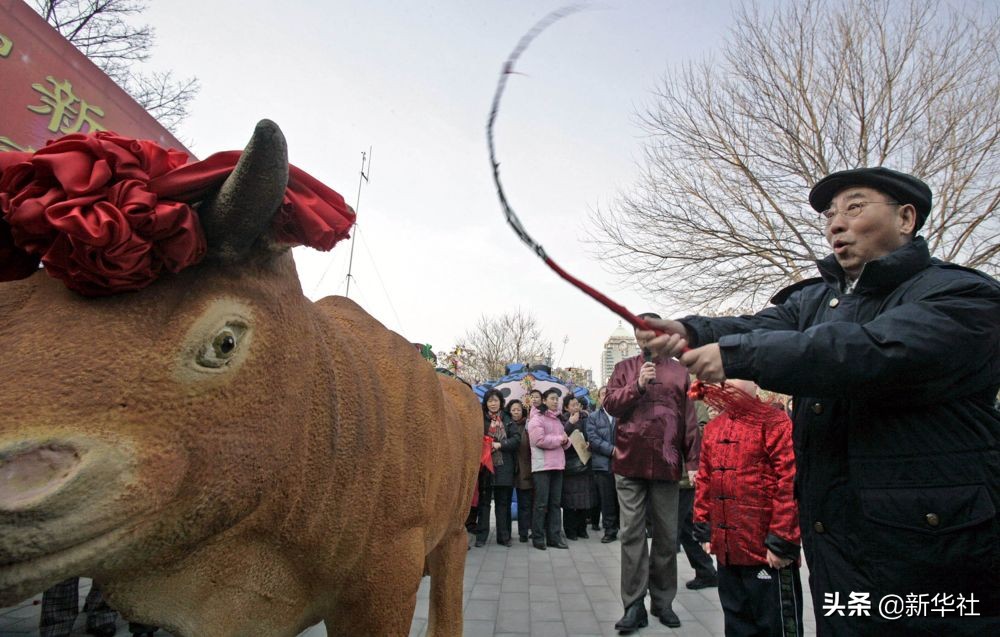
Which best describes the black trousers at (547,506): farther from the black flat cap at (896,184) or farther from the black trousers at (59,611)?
the black flat cap at (896,184)

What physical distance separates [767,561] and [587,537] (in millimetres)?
5257

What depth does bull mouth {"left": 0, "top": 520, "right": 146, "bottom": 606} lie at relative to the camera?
0.96m

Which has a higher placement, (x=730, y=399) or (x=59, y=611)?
(x=730, y=399)

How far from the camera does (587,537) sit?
809cm

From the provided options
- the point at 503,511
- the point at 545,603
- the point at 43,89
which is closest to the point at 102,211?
the point at 43,89

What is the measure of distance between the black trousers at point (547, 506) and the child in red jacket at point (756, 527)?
407 centimetres

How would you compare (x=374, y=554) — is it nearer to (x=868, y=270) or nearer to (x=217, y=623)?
(x=217, y=623)

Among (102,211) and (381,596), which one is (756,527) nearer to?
(381,596)

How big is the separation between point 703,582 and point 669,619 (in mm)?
1306

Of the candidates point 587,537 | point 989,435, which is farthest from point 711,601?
point 989,435

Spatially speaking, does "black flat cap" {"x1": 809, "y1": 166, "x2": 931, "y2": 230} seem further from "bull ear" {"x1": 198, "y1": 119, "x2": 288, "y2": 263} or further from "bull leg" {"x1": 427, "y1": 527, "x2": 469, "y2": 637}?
"bull leg" {"x1": 427, "y1": 527, "x2": 469, "y2": 637}

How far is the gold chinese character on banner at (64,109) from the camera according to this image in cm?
298

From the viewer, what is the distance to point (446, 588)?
306cm

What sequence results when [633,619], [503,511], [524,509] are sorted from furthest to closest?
[524,509]
[503,511]
[633,619]
